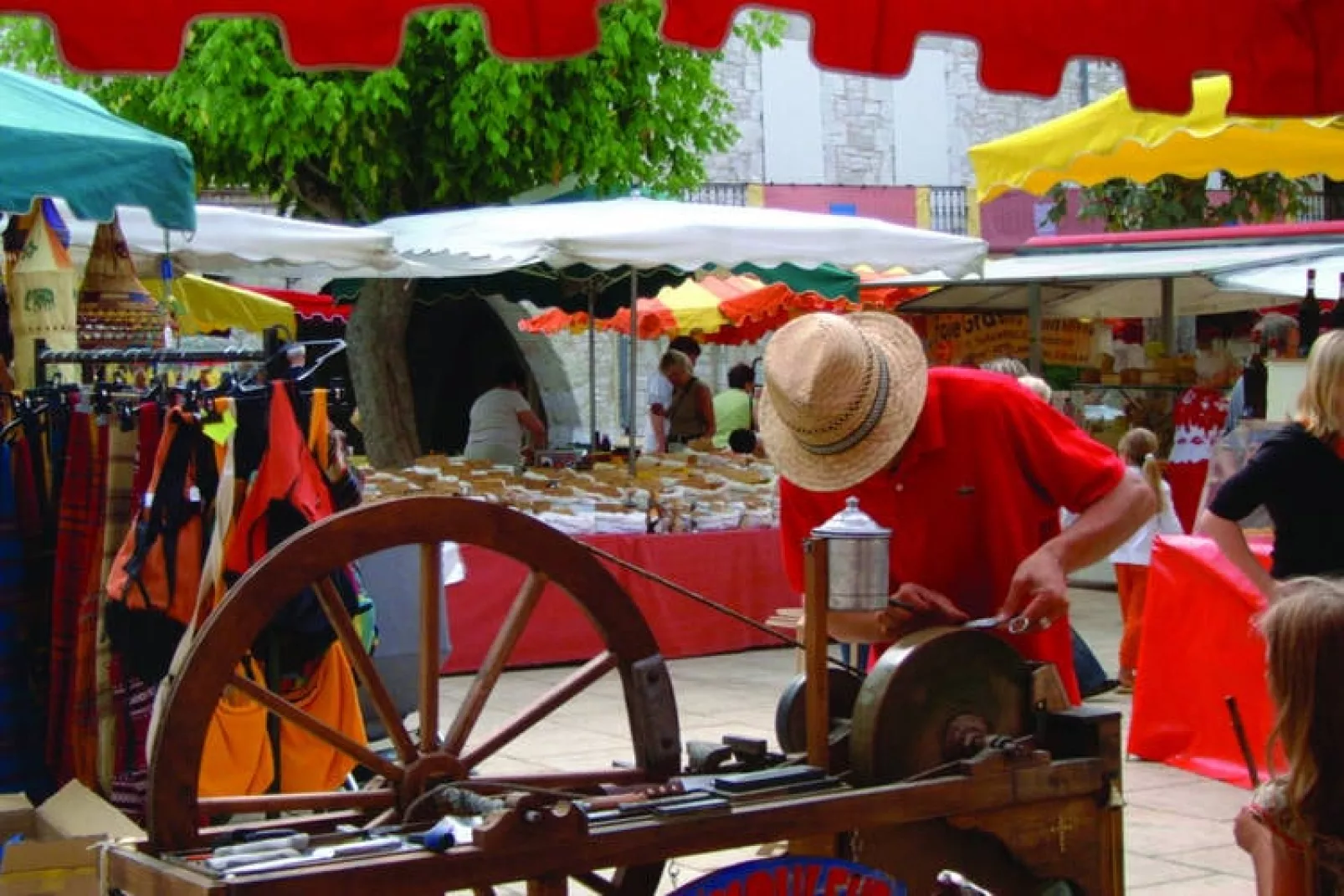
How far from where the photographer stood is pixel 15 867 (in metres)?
3.94

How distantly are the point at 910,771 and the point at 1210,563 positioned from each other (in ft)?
12.7

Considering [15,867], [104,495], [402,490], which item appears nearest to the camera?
[15,867]

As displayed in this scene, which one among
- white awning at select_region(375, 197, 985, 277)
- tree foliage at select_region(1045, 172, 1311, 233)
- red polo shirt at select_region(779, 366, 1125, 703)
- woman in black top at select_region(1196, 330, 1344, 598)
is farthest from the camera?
tree foliage at select_region(1045, 172, 1311, 233)

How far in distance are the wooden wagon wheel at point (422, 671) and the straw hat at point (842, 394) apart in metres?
0.76

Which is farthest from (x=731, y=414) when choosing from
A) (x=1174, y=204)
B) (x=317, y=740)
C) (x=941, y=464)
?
A: (x=941, y=464)

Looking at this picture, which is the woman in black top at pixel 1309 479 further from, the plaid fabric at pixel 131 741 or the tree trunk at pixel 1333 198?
the tree trunk at pixel 1333 198

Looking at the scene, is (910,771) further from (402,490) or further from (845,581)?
(402,490)

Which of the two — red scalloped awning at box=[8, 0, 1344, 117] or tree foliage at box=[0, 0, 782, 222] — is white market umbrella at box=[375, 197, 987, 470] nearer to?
tree foliage at box=[0, 0, 782, 222]

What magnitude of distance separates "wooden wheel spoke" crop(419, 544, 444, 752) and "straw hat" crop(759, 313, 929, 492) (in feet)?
2.99

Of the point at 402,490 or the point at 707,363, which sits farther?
the point at 707,363

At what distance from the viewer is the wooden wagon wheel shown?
284cm

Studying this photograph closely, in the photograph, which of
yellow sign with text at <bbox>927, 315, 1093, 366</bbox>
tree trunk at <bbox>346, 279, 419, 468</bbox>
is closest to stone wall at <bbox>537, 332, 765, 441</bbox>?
tree trunk at <bbox>346, 279, 419, 468</bbox>

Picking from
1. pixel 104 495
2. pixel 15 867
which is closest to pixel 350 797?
pixel 15 867

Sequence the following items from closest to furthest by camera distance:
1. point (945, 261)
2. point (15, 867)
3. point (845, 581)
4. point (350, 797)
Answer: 1. point (350, 797)
2. point (845, 581)
3. point (15, 867)
4. point (945, 261)
